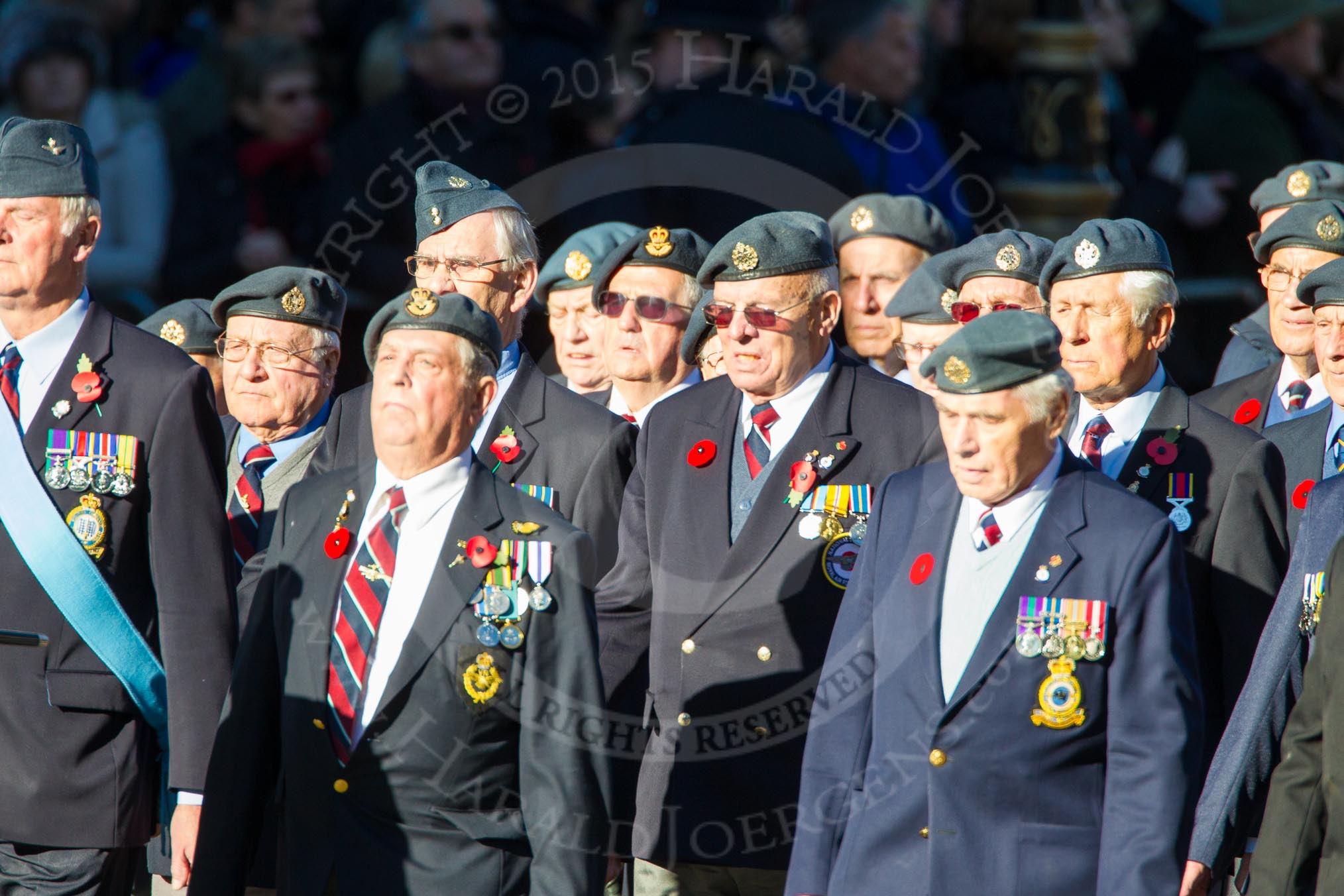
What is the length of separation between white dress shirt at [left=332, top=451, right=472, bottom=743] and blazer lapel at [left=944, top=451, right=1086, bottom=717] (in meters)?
1.14

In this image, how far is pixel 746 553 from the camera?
17.2ft

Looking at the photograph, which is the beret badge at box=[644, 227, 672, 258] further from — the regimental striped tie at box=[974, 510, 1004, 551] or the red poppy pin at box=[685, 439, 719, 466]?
the regimental striped tie at box=[974, 510, 1004, 551]

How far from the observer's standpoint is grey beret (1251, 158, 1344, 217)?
6.77 m

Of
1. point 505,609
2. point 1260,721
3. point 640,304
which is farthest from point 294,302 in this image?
point 1260,721

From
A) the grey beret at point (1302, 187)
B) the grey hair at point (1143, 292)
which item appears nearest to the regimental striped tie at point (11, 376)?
the grey hair at point (1143, 292)

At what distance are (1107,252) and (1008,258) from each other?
1.70ft

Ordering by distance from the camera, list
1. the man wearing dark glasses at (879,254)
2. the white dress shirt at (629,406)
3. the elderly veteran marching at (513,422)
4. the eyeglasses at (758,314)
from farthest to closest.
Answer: the man wearing dark glasses at (879,254) < the white dress shirt at (629,406) < the elderly veteran marching at (513,422) < the eyeglasses at (758,314)

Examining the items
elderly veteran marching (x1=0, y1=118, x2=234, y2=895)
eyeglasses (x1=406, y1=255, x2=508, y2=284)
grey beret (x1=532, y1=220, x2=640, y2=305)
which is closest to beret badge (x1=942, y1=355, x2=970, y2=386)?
elderly veteran marching (x1=0, y1=118, x2=234, y2=895)

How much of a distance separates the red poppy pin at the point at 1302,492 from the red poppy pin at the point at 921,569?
1634mm

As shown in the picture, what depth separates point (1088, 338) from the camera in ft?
17.8

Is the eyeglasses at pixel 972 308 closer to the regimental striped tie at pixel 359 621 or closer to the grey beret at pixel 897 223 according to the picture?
the grey beret at pixel 897 223

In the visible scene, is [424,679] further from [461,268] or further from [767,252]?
[461,268]

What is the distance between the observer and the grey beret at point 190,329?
677 centimetres

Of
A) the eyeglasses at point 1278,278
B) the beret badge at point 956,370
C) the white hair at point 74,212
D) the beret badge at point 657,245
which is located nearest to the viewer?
the beret badge at point 956,370
